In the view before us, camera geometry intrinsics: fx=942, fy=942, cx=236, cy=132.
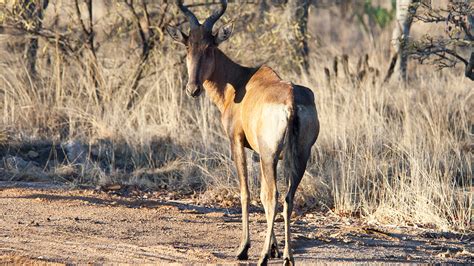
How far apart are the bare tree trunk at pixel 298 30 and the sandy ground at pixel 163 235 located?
19.1ft

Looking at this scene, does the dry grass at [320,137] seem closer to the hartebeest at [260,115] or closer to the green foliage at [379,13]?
the hartebeest at [260,115]

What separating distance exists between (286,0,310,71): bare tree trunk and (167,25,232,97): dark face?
676 centimetres

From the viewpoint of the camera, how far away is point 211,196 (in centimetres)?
Result: 1166

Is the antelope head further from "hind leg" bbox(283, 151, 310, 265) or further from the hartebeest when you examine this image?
"hind leg" bbox(283, 151, 310, 265)

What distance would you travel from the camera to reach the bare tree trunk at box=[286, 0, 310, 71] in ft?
53.8

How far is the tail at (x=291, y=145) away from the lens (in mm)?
7797

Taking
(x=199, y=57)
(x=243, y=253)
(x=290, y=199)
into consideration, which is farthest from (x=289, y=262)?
Answer: (x=199, y=57)

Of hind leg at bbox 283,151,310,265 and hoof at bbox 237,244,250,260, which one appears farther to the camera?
hoof at bbox 237,244,250,260

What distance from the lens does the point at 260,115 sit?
26.6 feet

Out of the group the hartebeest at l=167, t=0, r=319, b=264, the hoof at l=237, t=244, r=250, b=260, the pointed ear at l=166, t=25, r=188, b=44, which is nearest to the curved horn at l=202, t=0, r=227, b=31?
the hartebeest at l=167, t=0, r=319, b=264

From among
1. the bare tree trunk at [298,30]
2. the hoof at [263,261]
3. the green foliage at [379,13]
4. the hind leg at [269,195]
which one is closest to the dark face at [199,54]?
the hind leg at [269,195]

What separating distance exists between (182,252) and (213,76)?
6.35 ft

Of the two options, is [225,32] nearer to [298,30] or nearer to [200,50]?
[200,50]

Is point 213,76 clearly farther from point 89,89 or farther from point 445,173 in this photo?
point 89,89
